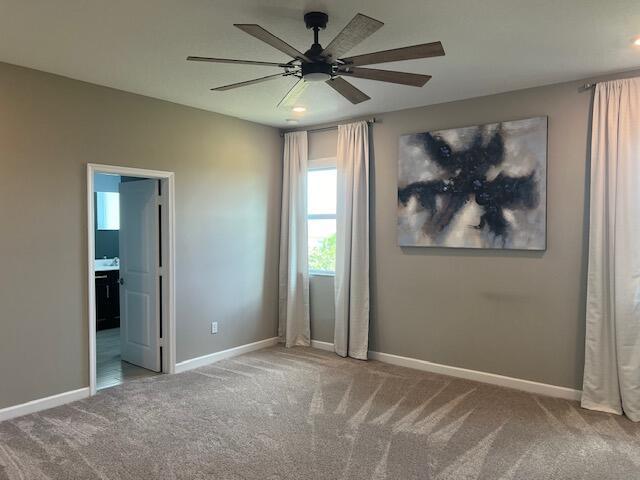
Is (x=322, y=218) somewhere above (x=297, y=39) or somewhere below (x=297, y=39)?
below

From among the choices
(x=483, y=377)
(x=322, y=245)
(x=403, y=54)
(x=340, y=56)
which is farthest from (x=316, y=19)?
(x=483, y=377)

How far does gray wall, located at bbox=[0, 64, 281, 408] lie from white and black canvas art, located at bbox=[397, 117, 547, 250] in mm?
1905

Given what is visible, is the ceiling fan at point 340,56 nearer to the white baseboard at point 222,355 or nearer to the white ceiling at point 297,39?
the white ceiling at point 297,39

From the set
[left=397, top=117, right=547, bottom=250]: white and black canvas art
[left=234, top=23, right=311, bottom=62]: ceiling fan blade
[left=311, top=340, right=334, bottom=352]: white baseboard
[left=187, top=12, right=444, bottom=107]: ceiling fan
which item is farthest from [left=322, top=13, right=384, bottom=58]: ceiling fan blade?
[left=311, top=340, right=334, bottom=352]: white baseboard

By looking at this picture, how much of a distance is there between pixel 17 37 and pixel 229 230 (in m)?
2.70

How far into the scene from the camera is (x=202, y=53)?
322cm

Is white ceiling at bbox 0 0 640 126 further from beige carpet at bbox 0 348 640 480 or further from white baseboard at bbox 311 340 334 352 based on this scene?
white baseboard at bbox 311 340 334 352

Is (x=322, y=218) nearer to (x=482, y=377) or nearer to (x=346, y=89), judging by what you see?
(x=482, y=377)

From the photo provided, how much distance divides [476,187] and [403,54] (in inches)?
90.7

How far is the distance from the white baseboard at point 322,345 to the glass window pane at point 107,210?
3674 millimetres

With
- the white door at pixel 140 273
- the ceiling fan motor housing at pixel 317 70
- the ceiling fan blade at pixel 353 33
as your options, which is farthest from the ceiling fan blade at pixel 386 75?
the white door at pixel 140 273

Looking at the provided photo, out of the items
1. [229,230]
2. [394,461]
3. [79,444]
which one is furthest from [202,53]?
[394,461]

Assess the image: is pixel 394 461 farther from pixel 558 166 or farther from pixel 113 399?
pixel 558 166

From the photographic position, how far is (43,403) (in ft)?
12.1
